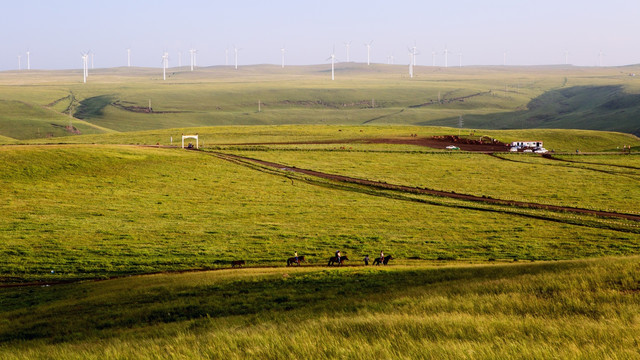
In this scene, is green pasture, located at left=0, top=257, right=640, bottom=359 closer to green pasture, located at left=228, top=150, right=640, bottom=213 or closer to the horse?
the horse

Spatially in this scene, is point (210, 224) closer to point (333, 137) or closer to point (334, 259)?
point (334, 259)

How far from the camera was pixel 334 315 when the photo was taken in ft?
61.4

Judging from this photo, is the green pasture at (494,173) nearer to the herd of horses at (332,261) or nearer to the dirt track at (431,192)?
the dirt track at (431,192)

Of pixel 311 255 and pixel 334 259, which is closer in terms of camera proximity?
pixel 334 259

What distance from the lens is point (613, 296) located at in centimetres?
1781

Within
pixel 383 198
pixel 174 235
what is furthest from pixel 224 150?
pixel 174 235

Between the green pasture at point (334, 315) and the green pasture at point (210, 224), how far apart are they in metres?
7.62

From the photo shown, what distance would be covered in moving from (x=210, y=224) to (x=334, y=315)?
39051mm

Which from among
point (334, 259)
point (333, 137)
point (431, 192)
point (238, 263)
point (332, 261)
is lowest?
point (238, 263)

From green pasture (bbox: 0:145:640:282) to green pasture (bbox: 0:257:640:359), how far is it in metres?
7.62

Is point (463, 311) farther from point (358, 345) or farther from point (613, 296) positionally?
point (358, 345)

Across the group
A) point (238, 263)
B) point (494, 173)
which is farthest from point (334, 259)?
point (494, 173)

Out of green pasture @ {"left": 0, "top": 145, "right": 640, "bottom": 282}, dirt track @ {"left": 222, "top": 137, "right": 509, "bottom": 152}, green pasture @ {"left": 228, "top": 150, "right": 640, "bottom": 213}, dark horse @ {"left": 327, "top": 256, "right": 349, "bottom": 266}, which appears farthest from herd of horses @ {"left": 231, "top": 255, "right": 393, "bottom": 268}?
dirt track @ {"left": 222, "top": 137, "right": 509, "bottom": 152}

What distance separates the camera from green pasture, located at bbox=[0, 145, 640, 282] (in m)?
44.3
